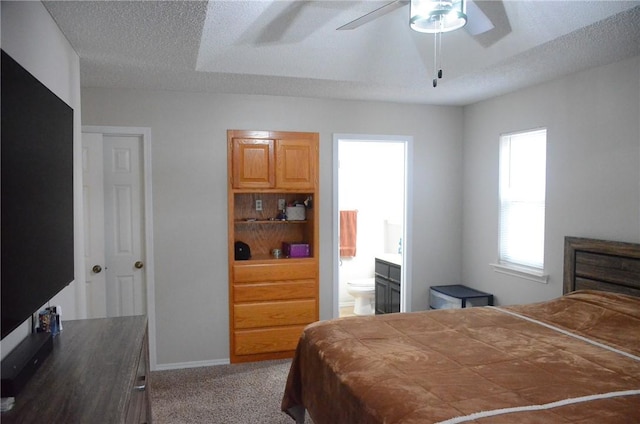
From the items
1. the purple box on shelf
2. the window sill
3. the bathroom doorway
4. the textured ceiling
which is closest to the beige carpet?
the purple box on shelf

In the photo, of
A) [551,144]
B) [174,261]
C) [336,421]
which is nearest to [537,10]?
[551,144]

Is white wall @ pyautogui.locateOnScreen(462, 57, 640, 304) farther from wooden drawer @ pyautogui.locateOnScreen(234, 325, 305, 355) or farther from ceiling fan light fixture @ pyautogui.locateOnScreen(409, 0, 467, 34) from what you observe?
wooden drawer @ pyautogui.locateOnScreen(234, 325, 305, 355)

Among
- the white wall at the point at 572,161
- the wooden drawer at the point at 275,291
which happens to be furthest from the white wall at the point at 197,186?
the white wall at the point at 572,161

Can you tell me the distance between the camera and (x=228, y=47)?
318cm

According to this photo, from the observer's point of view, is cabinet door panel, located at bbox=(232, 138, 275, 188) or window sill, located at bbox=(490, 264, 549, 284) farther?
cabinet door panel, located at bbox=(232, 138, 275, 188)

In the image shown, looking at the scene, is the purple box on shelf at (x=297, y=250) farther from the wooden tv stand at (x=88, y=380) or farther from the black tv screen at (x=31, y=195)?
the black tv screen at (x=31, y=195)

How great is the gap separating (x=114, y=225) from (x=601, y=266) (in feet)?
12.6

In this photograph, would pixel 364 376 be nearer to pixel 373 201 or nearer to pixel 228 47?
pixel 228 47

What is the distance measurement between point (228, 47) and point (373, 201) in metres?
3.29

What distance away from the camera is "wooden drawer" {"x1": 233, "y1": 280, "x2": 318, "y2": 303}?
13.4 feet

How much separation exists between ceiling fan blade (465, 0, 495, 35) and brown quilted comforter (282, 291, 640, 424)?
5.89ft

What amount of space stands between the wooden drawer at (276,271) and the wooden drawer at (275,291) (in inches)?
1.8

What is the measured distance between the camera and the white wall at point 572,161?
301 cm

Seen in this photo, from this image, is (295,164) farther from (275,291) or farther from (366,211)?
(366,211)
